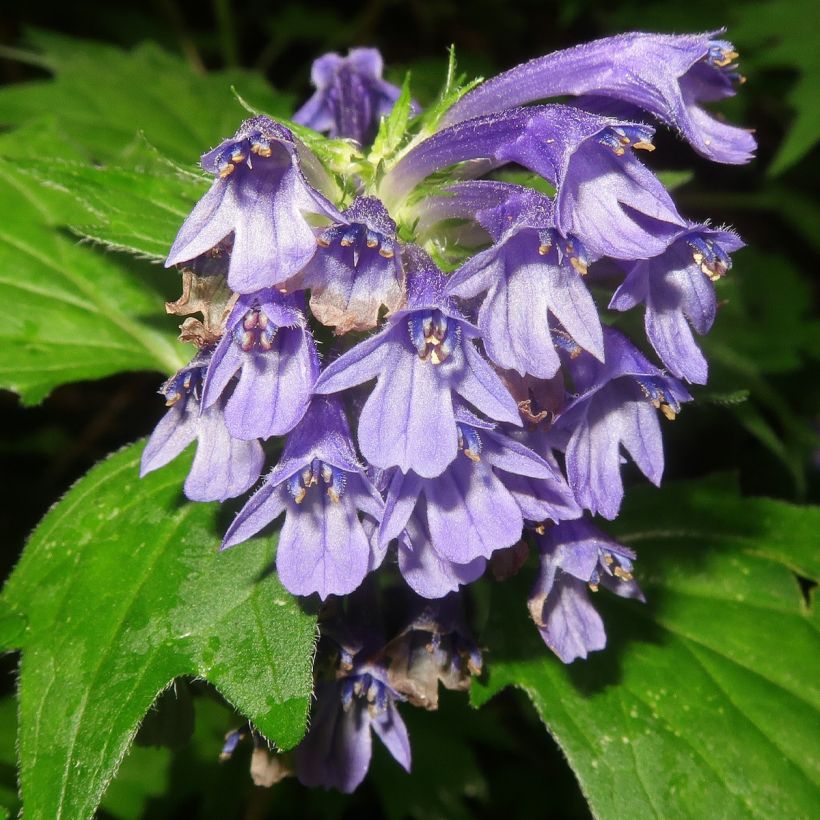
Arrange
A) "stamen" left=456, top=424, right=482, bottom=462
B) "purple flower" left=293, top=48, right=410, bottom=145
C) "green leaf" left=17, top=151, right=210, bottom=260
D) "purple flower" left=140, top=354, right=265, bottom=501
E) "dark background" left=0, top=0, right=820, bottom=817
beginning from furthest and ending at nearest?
1. "dark background" left=0, top=0, right=820, bottom=817
2. "purple flower" left=293, top=48, right=410, bottom=145
3. "green leaf" left=17, top=151, right=210, bottom=260
4. "purple flower" left=140, top=354, right=265, bottom=501
5. "stamen" left=456, top=424, right=482, bottom=462

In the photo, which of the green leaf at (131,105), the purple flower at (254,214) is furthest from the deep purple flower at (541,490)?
the green leaf at (131,105)

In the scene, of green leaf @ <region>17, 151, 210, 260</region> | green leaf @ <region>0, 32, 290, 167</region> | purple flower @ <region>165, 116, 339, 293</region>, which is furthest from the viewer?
green leaf @ <region>0, 32, 290, 167</region>

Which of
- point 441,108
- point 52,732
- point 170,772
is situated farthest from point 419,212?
point 170,772

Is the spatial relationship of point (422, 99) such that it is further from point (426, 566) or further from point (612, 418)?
point (426, 566)

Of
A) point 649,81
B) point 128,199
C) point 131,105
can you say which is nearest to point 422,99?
point 131,105

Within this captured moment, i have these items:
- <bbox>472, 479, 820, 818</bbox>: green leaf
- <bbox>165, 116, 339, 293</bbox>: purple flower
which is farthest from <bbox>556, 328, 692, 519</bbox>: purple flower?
<bbox>472, 479, 820, 818</bbox>: green leaf

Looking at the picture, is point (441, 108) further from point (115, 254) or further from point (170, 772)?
point (170, 772)

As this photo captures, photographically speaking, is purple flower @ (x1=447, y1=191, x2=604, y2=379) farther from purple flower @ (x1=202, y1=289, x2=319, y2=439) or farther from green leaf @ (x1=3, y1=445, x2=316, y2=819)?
green leaf @ (x1=3, y1=445, x2=316, y2=819)
